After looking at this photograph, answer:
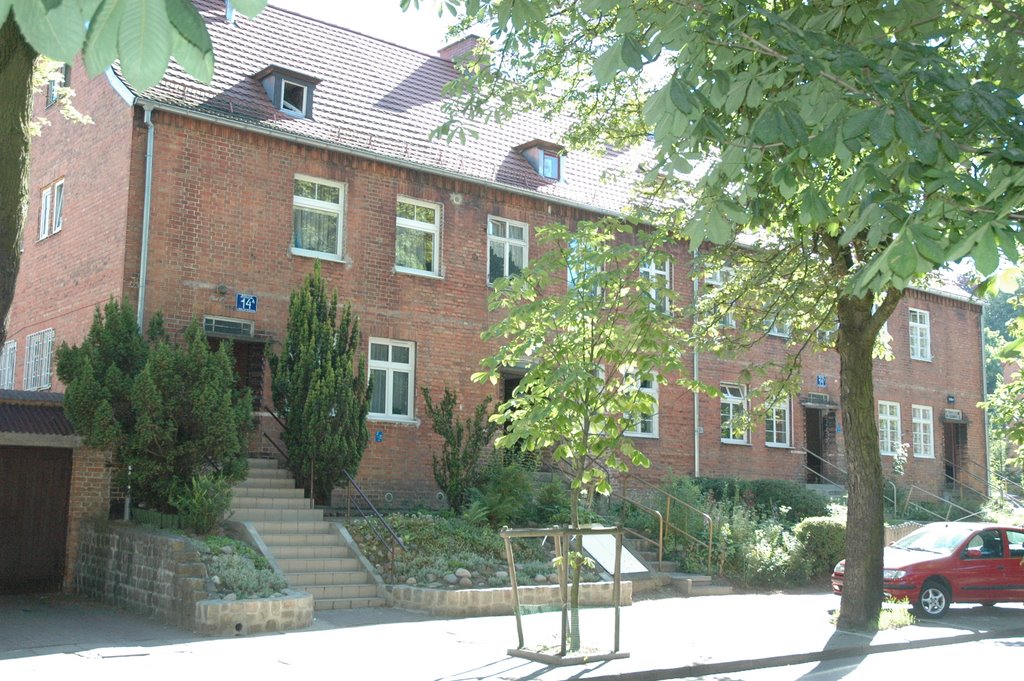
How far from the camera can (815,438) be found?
29672mm

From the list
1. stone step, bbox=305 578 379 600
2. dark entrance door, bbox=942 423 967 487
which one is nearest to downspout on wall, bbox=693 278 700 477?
dark entrance door, bbox=942 423 967 487

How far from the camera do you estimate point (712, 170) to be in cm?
686

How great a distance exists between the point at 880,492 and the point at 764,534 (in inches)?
263

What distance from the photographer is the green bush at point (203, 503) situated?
14.5m

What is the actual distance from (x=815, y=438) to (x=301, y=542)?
1835cm

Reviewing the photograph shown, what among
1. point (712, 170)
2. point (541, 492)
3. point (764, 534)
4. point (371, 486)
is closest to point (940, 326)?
point (764, 534)

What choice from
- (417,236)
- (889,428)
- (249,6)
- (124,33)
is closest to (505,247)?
(417,236)

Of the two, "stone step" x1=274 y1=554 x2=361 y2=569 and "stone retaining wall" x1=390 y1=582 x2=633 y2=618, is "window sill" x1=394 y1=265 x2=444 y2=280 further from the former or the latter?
"stone retaining wall" x1=390 y1=582 x2=633 y2=618

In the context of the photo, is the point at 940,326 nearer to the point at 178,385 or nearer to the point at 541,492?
the point at 541,492

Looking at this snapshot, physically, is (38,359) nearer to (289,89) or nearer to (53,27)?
(289,89)

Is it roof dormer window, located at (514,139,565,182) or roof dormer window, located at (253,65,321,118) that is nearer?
roof dormer window, located at (253,65,321,118)

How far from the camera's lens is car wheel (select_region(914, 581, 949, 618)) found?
1648cm

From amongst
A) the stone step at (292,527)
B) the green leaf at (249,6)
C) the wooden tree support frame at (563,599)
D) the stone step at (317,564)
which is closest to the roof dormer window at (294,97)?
the stone step at (292,527)

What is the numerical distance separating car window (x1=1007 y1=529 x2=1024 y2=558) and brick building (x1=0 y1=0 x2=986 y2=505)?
16.0 feet
